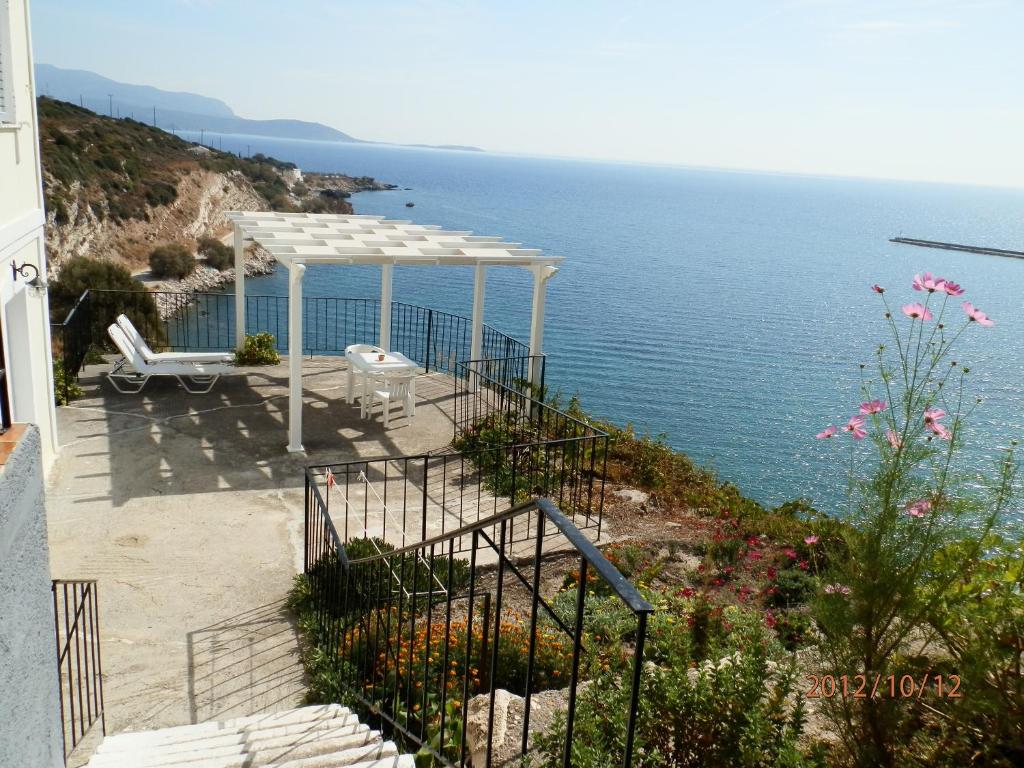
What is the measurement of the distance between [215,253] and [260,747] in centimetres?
4059

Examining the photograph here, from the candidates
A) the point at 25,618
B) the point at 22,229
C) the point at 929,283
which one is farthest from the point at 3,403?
the point at 22,229

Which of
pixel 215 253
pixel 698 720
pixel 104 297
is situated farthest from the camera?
pixel 215 253

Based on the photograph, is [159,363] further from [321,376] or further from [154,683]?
[154,683]

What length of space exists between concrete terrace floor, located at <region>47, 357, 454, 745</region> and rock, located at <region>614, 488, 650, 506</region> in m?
2.44

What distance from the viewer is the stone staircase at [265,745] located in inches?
150

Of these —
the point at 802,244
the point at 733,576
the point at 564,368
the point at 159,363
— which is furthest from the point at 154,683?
the point at 802,244

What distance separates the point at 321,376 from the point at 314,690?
873 centimetres

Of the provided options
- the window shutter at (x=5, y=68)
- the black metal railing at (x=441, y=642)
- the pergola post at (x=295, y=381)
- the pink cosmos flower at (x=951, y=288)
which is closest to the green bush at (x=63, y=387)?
the pergola post at (x=295, y=381)

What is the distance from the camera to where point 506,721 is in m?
4.09

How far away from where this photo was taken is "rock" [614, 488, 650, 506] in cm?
940

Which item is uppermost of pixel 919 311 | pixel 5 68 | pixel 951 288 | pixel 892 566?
pixel 5 68

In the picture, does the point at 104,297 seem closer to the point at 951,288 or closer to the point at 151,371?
the point at 151,371

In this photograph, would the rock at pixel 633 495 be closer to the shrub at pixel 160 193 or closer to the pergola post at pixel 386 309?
the pergola post at pixel 386 309

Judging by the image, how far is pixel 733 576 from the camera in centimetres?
711
